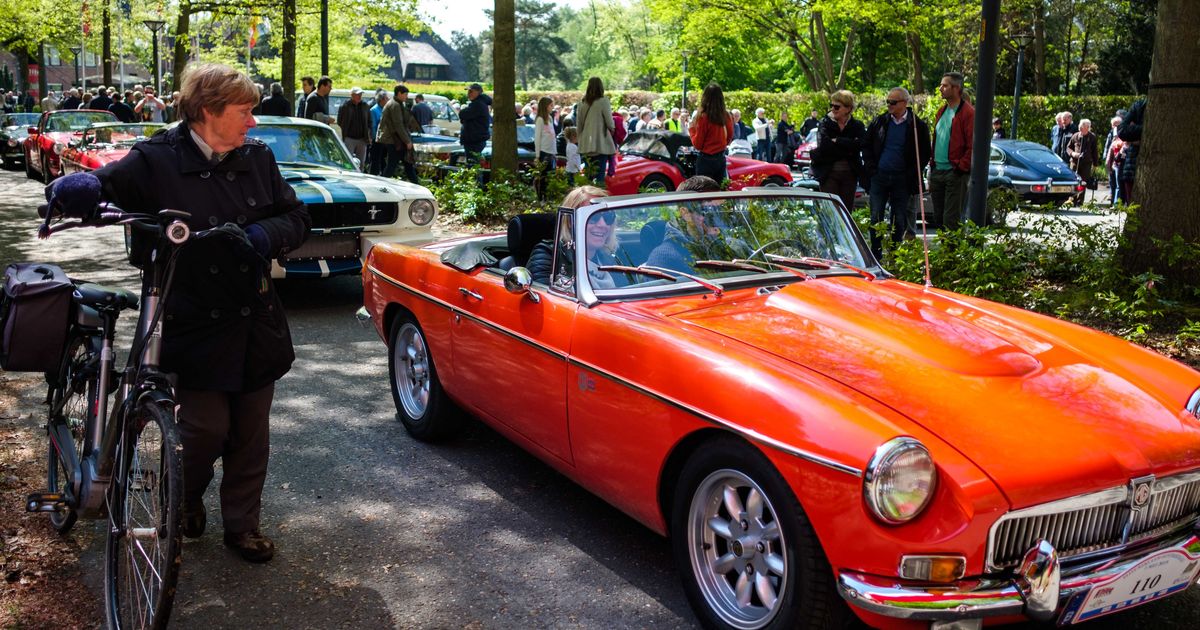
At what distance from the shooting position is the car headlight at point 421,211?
31.8ft

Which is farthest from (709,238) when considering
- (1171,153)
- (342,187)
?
(342,187)

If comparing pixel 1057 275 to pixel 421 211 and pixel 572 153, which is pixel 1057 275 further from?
pixel 572 153

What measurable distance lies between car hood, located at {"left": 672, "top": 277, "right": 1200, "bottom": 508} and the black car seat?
131 centimetres

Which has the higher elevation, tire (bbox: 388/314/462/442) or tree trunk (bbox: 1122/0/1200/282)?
tree trunk (bbox: 1122/0/1200/282)

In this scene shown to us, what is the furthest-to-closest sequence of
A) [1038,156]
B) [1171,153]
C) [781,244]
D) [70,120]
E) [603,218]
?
[70,120] < [1038,156] < [1171,153] < [781,244] < [603,218]

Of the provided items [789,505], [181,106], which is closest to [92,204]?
[181,106]

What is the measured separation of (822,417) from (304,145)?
8604 mm

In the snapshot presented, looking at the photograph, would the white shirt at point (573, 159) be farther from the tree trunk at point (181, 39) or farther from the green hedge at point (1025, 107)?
the tree trunk at point (181, 39)

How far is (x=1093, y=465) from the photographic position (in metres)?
3.12

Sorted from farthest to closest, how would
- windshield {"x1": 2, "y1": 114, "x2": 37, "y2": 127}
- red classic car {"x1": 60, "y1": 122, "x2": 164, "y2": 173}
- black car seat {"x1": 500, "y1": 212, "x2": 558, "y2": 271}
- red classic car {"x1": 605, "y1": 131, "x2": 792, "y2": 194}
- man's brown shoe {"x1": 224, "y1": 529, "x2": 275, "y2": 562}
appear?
windshield {"x1": 2, "y1": 114, "x2": 37, "y2": 127}
red classic car {"x1": 605, "y1": 131, "x2": 792, "y2": 194}
red classic car {"x1": 60, "y1": 122, "x2": 164, "y2": 173}
black car seat {"x1": 500, "y1": 212, "x2": 558, "y2": 271}
man's brown shoe {"x1": 224, "y1": 529, "x2": 275, "y2": 562}

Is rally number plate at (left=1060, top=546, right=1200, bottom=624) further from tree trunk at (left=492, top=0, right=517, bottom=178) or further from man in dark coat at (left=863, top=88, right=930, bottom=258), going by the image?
tree trunk at (left=492, top=0, right=517, bottom=178)

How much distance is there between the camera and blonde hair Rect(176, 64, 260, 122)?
3.73m

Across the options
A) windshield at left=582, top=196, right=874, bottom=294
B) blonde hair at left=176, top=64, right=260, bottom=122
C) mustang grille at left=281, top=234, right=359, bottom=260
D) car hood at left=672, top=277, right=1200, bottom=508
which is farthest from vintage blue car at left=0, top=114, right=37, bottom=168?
car hood at left=672, top=277, right=1200, bottom=508

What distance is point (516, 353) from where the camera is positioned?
468cm
